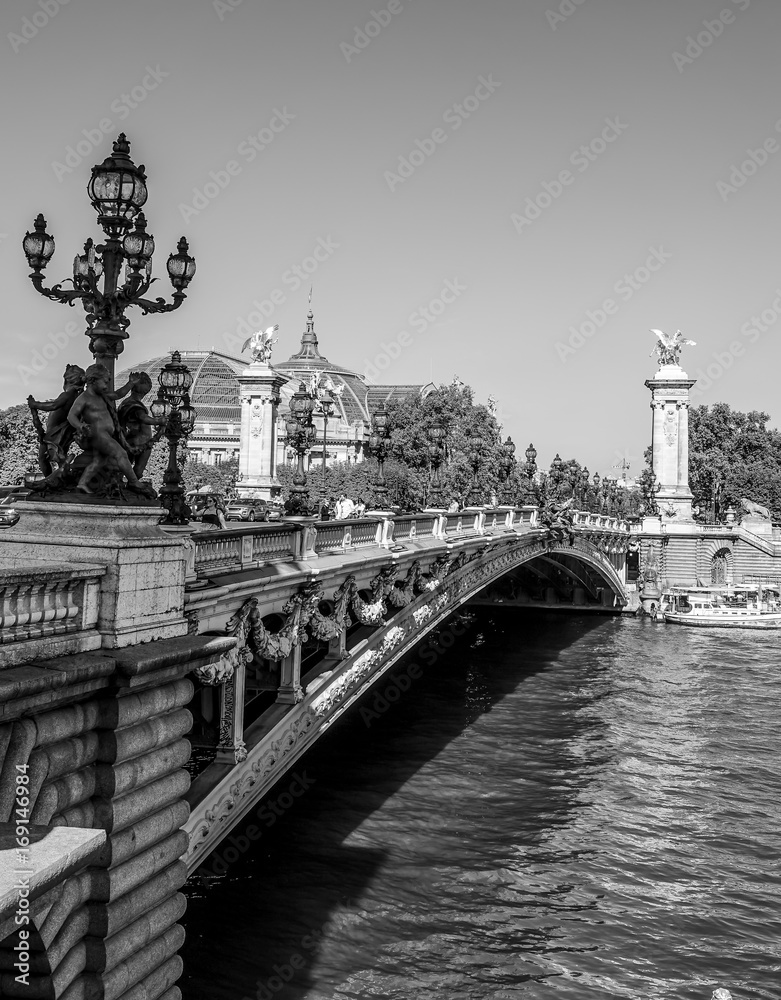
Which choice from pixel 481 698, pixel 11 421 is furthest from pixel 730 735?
pixel 11 421

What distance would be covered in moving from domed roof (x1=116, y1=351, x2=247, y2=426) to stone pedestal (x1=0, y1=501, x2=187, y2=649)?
94.5 meters

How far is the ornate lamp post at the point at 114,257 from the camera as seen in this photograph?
9.59 metres

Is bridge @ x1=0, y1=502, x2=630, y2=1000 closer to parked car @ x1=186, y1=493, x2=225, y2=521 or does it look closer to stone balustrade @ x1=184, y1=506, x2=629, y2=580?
stone balustrade @ x1=184, y1=506, x2=629, y2=580

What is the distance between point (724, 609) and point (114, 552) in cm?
4883

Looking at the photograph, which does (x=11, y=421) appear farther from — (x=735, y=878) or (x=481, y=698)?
(x=735, y=878)

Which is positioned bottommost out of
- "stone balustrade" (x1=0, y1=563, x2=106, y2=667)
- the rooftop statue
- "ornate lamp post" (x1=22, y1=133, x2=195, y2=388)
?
"stone balustrade" (x1=0, y1=563, x2=106, y2=667)

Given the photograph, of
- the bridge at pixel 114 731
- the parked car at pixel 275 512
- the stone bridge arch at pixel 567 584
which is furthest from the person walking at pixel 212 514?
the stone bridge arch at pixel 567 584

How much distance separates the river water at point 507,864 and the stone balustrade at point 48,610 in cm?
650

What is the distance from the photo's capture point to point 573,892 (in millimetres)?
16750

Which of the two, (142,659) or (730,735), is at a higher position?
(142,659)

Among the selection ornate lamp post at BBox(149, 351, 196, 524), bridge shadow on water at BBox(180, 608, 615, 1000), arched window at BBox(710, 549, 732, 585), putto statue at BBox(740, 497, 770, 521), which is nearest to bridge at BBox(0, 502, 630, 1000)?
ornate lamp post at BBox(149, 351, 196, 524)

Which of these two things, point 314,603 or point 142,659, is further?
point 314,603

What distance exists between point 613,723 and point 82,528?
22997 millimetres

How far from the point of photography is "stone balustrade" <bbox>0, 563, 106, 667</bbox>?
757cm
